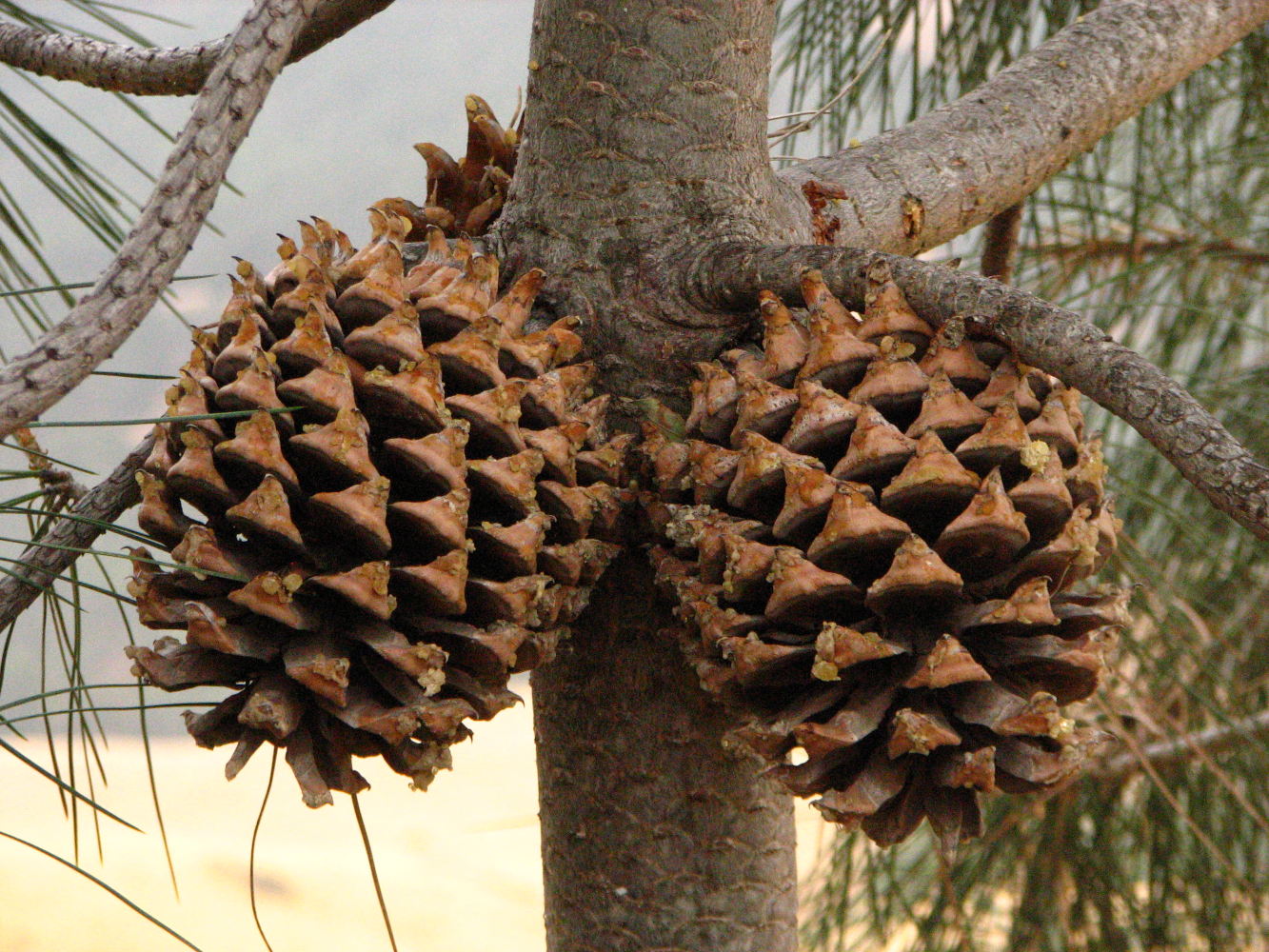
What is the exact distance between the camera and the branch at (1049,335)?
292mm

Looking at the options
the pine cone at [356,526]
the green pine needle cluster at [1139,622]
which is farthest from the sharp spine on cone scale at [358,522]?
the green pine needle cluster at [1139,622]

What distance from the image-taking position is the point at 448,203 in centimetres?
52

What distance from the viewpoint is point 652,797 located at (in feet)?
1.47

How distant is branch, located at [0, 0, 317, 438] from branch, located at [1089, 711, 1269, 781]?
726 millimetres

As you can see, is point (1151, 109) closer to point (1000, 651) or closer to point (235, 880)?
point (1000, 651)

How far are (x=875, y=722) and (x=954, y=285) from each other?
0.13 m

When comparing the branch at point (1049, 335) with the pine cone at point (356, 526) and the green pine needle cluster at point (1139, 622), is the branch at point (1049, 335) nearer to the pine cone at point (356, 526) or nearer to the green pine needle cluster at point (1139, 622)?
the pine cone at point (356, 526)

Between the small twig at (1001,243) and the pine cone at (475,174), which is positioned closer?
the pine cone at (475,174)

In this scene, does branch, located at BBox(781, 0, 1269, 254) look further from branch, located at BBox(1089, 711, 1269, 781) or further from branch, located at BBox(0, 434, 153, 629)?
branch, located at BBox(1089, 711, 1269, 781)

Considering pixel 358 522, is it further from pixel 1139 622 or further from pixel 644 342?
pixel 1139 622

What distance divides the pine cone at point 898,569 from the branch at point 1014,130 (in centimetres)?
15

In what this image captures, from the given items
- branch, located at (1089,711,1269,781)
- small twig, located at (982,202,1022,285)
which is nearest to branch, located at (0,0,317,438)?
small twig, located at (982,202,1022,285)

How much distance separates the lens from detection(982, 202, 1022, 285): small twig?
0.69 metres

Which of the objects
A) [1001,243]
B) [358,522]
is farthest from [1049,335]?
[1001,243]
